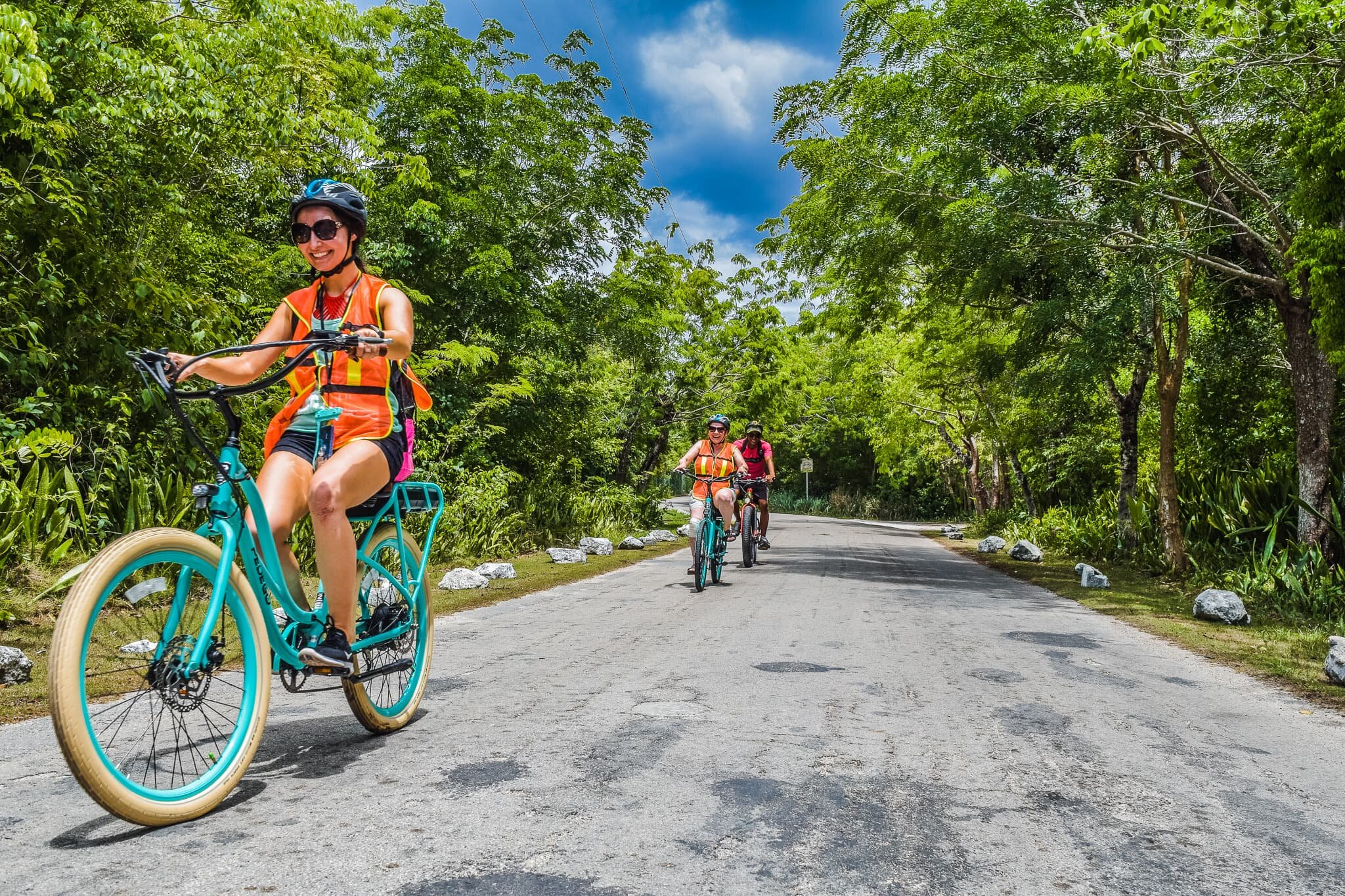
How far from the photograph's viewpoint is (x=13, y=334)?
20.8 ft

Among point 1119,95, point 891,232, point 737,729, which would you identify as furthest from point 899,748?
point 891,232

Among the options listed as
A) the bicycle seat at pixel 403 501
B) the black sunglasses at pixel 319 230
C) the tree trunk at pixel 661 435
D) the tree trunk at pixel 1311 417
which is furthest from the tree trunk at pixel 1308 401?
the tree trunk at pixel 661 435

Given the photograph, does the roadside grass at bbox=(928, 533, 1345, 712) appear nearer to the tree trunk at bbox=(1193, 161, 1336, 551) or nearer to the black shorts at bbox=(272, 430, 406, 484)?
the tree trunk at bbox=(1193, 161, 1336, 551)

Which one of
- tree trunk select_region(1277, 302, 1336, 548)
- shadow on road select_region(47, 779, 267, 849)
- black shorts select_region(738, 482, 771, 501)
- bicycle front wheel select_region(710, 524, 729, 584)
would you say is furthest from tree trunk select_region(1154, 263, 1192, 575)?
shadow on road select_region(47, 779, 267, 849)

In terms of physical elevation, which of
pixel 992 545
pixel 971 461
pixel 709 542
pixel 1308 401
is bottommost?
pixel 992 545

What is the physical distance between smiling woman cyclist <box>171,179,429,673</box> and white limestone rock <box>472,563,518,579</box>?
760 cm

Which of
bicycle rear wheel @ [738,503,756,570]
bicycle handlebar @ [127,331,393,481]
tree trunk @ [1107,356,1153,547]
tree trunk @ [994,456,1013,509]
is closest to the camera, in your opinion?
bicycle handlebar @ [127,331,393,481]

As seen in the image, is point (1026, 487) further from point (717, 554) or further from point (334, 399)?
point (334, 399)

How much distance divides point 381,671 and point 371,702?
243 millimetres

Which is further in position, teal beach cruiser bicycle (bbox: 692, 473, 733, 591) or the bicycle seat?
teal beach cruiser bicycle (bbox: 692, 473, 733, 591)

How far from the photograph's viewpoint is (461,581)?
33.0 ft

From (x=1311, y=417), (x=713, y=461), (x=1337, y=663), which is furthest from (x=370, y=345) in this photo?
(x=1311, y=417)

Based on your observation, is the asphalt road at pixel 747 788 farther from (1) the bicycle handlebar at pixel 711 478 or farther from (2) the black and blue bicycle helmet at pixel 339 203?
(1) the bicycle handlebar at pixel 711 478

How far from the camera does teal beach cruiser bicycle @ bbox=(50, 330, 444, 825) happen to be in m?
2.44
